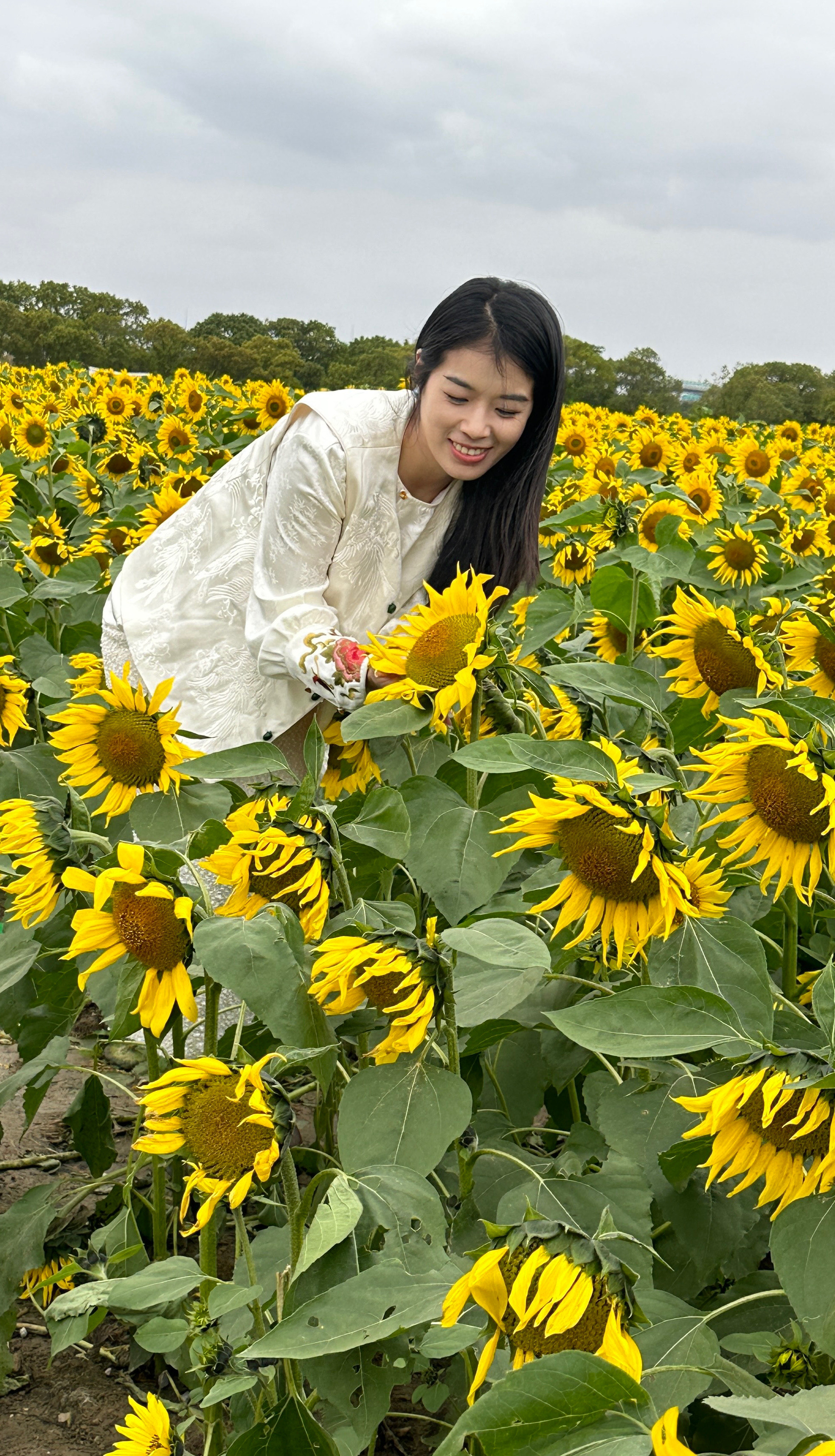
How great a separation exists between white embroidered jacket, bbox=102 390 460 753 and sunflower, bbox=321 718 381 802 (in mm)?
489

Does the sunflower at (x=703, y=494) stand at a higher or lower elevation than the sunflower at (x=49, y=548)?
higher

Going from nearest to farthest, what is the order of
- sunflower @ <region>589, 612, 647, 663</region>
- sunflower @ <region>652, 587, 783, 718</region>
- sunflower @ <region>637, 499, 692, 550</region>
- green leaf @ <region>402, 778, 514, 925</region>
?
1. green leaf @ <region>402, 778, 514, 925</region>
2. sunflower @ <region>652, 587, 783, 718</region>
3. sunflower @ <region>589, 612, 647, 663</region>
4. sunflower @ <region>637, 499, 692, 550</region>

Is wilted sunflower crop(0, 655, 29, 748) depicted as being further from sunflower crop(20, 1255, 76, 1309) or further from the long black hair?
the long black hair

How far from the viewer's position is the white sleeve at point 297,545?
2670 millimetres

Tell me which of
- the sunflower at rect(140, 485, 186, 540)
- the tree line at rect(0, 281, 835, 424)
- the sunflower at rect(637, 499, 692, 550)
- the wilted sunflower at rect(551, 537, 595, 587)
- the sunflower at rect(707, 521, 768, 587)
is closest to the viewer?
the sunflower at rect(707, 521, 768, 587)

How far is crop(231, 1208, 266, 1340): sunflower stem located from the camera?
134 centimetres

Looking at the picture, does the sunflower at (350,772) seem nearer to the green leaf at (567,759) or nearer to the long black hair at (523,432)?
the green leaf at (567,759)

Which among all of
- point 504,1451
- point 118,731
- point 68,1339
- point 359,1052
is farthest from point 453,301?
point 504,1451

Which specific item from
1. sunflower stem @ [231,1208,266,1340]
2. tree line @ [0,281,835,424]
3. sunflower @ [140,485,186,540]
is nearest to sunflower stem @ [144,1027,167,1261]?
sunflower stem @ [231,1208,266,1340]

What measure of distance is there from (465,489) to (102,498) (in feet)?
8.15

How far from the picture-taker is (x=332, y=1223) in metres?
1.07

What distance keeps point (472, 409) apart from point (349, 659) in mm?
621

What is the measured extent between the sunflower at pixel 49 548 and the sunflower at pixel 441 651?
2.53m

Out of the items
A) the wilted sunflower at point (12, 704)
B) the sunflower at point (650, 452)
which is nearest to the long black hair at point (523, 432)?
the wilted sunflower at point (12, 704)
